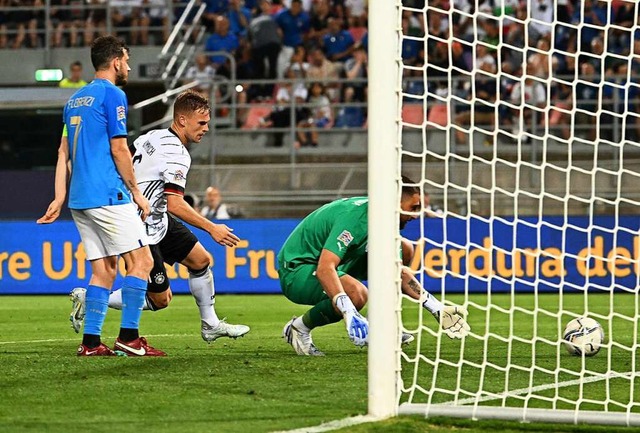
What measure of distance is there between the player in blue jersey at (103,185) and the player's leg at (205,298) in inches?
40.6

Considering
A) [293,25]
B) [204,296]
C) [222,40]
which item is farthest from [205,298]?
[222,40]

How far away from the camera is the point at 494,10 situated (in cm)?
1852

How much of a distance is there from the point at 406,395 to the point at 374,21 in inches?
71.1

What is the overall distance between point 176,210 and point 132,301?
2.30 feet

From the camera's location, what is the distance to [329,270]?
6867 mm

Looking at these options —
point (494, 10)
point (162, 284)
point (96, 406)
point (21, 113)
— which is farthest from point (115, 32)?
point (96, 406)

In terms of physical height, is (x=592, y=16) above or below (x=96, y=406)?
above

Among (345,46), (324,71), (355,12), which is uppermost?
(355,12)

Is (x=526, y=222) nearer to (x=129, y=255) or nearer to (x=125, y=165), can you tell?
(x=129, y=255)

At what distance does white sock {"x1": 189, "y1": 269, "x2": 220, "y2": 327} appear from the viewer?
8.53 metres

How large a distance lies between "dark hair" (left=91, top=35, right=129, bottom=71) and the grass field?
183 centimetres

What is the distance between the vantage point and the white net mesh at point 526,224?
6207 millimetres

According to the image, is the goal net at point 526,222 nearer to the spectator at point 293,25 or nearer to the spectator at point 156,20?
the spectator at point 293,25

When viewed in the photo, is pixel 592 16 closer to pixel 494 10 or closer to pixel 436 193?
pixel 494 10
